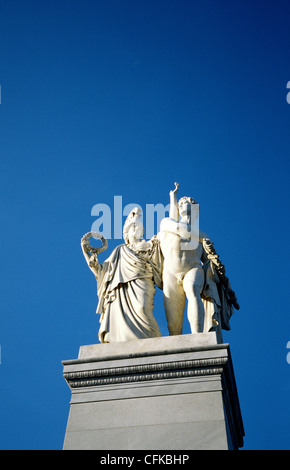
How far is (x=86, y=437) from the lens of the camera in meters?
9.85

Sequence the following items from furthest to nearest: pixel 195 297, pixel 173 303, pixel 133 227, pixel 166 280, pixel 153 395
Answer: pixel 133 227, pixel 166 280, pixel 173 303, pixel 195 297, pixel 153 395

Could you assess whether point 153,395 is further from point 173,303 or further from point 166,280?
point 166,280

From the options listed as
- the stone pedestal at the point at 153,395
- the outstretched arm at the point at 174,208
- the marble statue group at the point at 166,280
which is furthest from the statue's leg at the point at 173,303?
the outstretched arm at the point at 174,208

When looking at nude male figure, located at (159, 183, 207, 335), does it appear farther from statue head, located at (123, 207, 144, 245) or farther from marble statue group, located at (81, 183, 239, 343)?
statue head, located at (123, 207, 144, 245)

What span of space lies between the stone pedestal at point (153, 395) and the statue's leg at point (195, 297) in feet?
2.80

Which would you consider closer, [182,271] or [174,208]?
[182,271]

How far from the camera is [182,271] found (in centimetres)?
1205

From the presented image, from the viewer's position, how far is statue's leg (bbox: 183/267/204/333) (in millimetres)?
11469

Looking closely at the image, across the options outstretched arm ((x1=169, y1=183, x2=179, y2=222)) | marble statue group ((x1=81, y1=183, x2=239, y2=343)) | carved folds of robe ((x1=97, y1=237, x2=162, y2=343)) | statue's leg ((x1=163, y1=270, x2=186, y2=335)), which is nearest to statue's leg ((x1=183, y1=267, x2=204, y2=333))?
marble statue group ((x1=81, y1=183, x2=239, y2=343))

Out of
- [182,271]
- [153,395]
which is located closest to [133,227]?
[182,271]

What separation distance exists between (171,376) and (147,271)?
2.70 metres

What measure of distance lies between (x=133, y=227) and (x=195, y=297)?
2.37 meters
